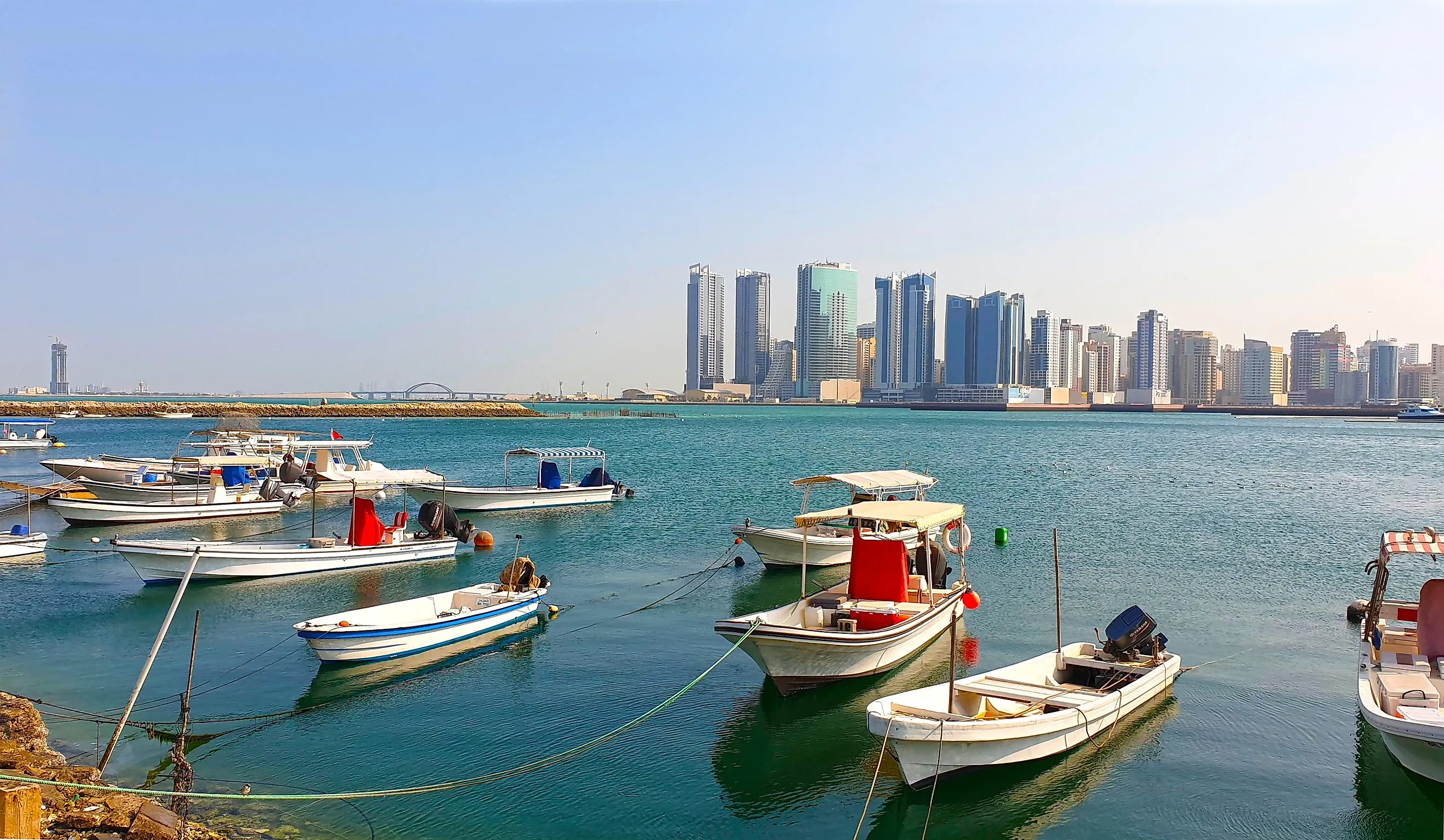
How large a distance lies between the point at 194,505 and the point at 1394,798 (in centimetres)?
3763

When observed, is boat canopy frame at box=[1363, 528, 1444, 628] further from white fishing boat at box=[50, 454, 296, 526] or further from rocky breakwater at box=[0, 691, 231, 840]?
white fishing boat at box=[50, 454, 296, 526]

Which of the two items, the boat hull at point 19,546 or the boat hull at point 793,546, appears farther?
the boat hull at point 19,546

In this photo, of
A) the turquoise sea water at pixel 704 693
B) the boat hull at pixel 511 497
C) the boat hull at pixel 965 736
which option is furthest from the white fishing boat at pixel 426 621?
the boat hull at pixel 511 497

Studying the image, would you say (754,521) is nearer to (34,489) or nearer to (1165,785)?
(1165,785)

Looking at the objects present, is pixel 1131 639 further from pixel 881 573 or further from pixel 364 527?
pixel 364 527

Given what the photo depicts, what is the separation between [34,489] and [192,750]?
32384 millimetres

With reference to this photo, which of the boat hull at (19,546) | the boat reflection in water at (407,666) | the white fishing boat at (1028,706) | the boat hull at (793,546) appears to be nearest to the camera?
the white fishing boat at (1028,706)

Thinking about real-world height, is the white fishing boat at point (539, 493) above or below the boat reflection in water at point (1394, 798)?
above

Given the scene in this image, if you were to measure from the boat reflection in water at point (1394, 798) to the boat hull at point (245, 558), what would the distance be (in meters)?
22.7

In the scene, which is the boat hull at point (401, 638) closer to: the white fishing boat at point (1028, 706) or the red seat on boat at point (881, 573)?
the red seat on boat at point (881, 573)

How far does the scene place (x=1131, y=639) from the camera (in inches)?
619

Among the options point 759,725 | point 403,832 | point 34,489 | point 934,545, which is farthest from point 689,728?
point 34,489

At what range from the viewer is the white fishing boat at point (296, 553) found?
78.9ft

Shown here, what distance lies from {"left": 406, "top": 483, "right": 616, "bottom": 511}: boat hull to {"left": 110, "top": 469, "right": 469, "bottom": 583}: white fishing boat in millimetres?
11175
